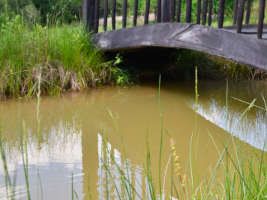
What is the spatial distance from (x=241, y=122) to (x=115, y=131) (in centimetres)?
110

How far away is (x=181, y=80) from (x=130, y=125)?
2.28m

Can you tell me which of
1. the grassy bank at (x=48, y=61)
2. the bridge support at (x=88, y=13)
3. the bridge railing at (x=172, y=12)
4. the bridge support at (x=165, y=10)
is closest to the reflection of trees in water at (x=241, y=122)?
the bridge railing at (x=172, y=12)

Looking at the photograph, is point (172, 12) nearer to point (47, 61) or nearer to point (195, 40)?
point (195, 40)

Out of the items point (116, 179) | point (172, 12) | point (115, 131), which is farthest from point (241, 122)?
point (116, 179)

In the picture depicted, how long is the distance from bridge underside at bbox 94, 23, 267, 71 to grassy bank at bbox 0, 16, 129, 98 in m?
0.31

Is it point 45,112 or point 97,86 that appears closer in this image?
point 45,112

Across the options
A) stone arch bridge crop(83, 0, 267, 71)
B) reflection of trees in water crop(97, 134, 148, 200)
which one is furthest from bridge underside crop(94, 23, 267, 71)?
reflection of trees in water crop(97, 134, 148, 200)

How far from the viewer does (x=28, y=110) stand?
359 centimetres

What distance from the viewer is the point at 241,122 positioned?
3.24m

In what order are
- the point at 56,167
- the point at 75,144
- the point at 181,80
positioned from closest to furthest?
the point at 56,167
the point at 75,144
the point at 181,80

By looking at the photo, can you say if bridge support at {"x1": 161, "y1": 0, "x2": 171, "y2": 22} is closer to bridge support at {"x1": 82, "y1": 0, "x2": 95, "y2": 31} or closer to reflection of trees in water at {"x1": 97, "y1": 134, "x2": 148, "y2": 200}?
bridge support at {"x1": 82, "y1": 0, "x2": 95, "y2": 31}

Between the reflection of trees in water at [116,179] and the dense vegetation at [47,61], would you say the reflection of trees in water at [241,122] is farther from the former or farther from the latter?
the dense vegetation at [47,61]

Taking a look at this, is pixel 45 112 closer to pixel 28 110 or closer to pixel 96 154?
pixel 28 110

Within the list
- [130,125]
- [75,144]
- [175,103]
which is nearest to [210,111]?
[175,103]
